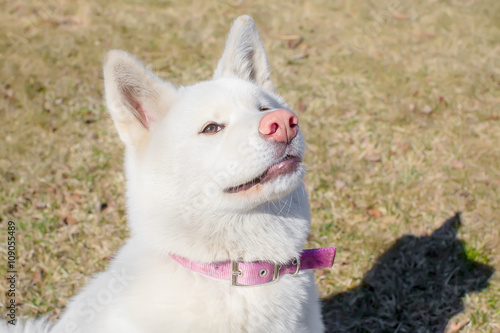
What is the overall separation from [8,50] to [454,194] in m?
6.12

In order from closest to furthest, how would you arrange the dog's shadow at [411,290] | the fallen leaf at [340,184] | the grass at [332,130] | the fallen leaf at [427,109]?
the dog's shadow at [411,290], the grass at [332,130], the fallen leaf at [340,184], the fallen leaf at [427,109]

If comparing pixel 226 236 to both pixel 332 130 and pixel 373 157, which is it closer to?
pixel 373 157

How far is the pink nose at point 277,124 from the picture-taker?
Answer: 2.03 m

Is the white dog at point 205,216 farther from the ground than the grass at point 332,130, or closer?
farther from the ground

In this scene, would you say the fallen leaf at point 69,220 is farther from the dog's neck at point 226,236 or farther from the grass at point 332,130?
the dog's neck at point 226,236

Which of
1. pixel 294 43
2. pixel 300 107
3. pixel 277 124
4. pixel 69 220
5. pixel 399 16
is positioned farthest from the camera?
pixel 399 16

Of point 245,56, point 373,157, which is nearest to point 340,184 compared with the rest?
point 373,157

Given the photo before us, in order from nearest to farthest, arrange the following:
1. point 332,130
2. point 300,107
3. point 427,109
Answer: point 332,130, point 427,109, point 300,107

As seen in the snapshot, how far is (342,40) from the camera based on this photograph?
21.7 feet

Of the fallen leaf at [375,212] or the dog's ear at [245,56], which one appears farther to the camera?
the fallen leaf at [375,212]

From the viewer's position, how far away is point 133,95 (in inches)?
95.4

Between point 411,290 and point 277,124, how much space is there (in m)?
2.39

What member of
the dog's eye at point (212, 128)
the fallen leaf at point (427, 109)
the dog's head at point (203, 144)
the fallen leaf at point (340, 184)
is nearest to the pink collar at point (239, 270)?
the dog's head at point (203, 144)

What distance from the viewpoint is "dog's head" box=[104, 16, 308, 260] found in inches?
82.0
